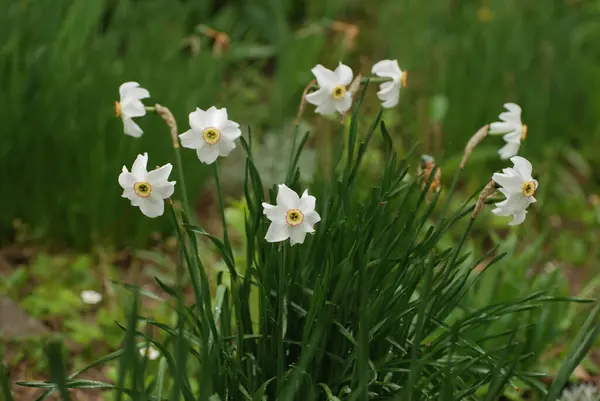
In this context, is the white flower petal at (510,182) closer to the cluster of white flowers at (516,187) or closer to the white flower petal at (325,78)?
the cluster of white flowers at (516,187)

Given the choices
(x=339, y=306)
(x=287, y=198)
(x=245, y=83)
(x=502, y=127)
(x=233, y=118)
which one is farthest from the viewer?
(x=245, y=83)

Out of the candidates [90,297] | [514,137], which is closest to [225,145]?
[514,137]

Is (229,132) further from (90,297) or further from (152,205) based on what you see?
(90,297)

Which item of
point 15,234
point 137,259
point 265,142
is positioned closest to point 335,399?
point 137,259

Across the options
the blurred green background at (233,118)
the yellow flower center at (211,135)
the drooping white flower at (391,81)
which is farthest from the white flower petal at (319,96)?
the blurred green background at (233,118)

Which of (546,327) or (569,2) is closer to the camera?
(546,327)

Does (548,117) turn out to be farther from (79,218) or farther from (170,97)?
(79,218)

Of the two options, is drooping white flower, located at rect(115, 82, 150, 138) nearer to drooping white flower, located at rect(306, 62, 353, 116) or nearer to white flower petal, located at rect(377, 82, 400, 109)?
drooping white flower, located at rect(306, 62, 353, 116)
